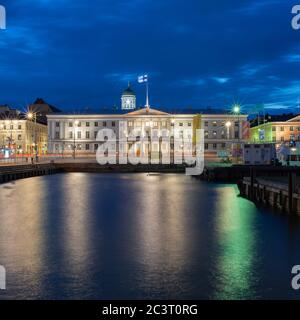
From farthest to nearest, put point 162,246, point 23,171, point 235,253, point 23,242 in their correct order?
point 23,171 < point 23,242 < point 162,246 < point 235,253

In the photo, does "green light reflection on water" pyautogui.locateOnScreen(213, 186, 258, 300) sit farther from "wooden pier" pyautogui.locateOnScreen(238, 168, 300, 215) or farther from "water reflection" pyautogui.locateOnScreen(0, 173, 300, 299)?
"wooden pier" pyautogui.locateOnScreen(238, 168, 300, 215)

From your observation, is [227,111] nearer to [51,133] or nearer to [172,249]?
[51,133]

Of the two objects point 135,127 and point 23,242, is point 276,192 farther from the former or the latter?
point 135,127

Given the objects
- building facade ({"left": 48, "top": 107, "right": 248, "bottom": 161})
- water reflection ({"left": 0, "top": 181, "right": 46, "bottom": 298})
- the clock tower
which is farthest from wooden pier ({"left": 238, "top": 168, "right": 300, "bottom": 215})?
the clock tower

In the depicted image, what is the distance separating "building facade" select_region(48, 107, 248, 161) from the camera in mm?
166250

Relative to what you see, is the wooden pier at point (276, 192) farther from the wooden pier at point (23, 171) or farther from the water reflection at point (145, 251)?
the wooden pier at point (23, 171)

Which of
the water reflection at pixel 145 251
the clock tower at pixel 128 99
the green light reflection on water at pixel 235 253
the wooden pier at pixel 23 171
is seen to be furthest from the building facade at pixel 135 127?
the green light reflection on water at pixel 235 253

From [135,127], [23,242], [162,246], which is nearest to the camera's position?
[162,246]

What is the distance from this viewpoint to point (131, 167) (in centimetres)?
9119

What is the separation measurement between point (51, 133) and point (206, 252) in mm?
157337

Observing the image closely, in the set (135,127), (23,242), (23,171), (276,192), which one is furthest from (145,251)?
(135,127)

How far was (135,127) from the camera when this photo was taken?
550ft

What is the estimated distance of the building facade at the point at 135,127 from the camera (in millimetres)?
166250

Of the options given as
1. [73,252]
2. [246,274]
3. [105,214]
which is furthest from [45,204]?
[246,274]
